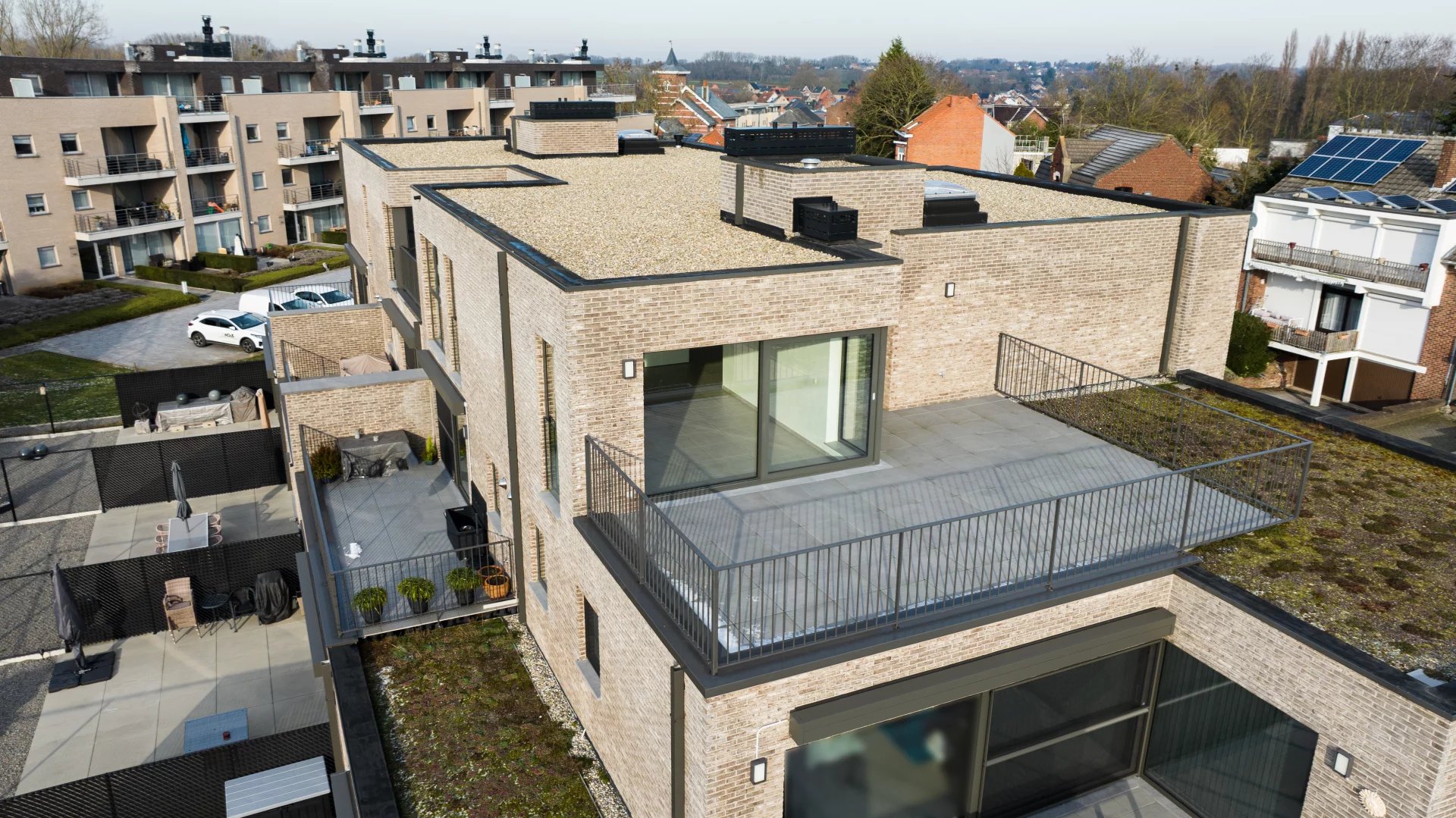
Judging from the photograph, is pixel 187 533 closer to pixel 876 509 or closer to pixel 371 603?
pixel 371 603

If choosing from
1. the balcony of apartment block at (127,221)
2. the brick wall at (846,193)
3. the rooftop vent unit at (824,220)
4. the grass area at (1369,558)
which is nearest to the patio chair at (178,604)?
the brick wall at (846,193)

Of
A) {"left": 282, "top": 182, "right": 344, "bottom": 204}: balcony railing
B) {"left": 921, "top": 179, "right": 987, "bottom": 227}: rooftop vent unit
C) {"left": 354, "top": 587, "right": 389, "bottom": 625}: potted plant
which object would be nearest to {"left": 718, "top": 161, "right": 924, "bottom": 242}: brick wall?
{"left": 921, "top": 179, "right": 987, "bottom": 227}: rooftop vent unit

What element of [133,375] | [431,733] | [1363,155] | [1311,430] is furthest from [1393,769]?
[1363,155]

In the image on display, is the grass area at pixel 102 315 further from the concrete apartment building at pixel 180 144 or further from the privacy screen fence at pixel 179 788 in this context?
the privacy screen fence at pixel 179 788

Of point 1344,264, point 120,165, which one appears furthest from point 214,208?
point 1344,264

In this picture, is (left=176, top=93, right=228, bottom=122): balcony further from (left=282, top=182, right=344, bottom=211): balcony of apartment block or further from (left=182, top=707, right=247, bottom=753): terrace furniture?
(left=182, top=707, right=247, bottom=753): terrace furniture

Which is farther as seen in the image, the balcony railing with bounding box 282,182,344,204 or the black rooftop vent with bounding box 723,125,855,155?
the balcony railing with bounding box 282,182,344,204

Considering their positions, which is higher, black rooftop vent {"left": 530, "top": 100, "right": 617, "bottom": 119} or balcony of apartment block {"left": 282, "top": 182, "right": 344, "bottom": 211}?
black rooftop vent {"left": 530, "top": 100, "right": 617, "bottom": 119}
